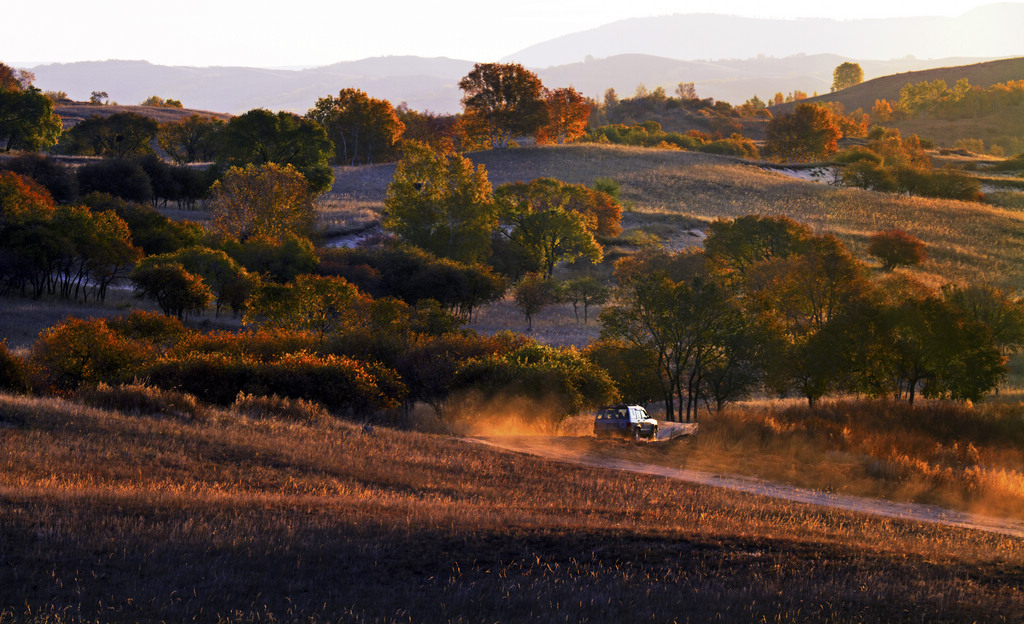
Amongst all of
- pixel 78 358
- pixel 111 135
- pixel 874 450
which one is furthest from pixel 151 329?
pixel 111 135

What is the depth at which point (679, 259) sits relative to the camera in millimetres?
68312

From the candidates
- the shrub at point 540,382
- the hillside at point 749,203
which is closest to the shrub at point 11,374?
the shrub at point 540,382

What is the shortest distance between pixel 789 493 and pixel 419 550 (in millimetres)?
12345

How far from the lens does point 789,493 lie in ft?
65.5

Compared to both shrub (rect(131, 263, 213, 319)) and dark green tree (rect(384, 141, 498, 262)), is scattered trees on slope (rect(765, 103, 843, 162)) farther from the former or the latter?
shrub (rect(131, 263, 213, 319))

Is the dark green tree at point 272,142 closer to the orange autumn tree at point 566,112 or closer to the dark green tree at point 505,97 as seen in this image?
the dark green tree at point 505,97

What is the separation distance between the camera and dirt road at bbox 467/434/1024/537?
695 inches

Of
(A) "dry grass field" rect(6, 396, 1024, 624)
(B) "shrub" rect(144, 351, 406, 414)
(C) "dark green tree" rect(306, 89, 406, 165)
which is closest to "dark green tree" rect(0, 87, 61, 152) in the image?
(C) "dark green tree" rect(306, 89, 406, 165)

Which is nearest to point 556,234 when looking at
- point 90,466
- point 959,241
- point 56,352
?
point 959,241

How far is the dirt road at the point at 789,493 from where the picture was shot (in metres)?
17.7

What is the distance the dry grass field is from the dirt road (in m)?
2.03

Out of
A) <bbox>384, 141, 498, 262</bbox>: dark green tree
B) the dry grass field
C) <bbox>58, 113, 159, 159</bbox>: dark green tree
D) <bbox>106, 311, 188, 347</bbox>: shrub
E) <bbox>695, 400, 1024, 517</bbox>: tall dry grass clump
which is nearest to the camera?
the dry grass field

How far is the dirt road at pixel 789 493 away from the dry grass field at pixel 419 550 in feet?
6.66

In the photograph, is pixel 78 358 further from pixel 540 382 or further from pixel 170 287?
pixel 170 287
